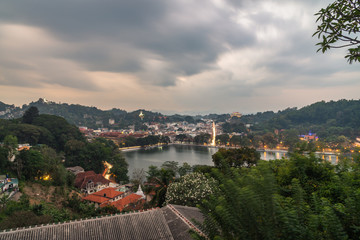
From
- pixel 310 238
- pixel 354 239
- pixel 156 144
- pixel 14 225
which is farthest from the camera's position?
pixel 156 144

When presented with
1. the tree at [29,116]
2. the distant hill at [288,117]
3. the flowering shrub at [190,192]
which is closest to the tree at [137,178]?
the flowering shrub at [190,192]

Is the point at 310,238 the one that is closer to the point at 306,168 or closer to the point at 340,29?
the point at 340,29

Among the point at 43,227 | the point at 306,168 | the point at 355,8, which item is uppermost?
the point at 355,8

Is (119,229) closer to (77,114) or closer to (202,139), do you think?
(202,139)

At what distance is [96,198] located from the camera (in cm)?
1499

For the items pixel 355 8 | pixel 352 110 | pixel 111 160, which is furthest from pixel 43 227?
pixel 352 110

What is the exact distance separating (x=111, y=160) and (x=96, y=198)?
14716 millimetres

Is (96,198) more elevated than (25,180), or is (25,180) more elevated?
(25,180)

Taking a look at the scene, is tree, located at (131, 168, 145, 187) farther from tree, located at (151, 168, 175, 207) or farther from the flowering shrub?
the flowering shrub

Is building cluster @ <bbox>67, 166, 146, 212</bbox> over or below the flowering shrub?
below

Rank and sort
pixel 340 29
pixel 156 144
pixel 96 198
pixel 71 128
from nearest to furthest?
pixel 340 29, pixel 96 198, pixel 71 128, pixel 156 144

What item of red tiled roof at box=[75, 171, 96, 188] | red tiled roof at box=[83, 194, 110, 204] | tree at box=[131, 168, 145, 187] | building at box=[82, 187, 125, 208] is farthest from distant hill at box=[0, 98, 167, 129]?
red tiled roof at box=[83, 194, 110, 204]

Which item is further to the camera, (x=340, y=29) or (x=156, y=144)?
(x=156, y=144)

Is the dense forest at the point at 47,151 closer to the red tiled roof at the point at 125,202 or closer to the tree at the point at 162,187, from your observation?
the red tiled roof at the point at 125,202
